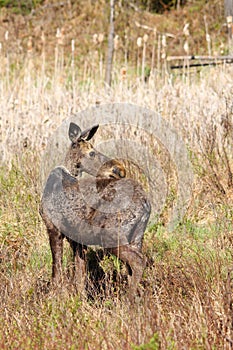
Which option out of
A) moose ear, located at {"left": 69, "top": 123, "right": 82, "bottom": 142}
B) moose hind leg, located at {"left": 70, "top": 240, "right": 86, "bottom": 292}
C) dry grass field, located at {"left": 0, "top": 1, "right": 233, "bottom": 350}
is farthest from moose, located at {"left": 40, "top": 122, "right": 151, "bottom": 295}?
dry grass field, located at {"left": 0, "top": 1, "right": 233, "bottom": 350}

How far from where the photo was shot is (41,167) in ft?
21.1

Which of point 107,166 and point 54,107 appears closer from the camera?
point 107,166

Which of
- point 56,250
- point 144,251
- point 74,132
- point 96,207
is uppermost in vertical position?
point 74,132

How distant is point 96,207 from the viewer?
3924 mm

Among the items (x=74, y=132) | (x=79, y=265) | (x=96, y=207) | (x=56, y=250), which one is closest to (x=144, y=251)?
(x=79, y=265)

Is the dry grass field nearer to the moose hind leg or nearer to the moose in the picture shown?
the moose hind leg

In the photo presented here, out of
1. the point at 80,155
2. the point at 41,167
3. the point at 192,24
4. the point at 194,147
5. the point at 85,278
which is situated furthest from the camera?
the point at 192,24

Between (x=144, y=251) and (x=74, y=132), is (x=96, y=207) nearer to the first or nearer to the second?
(x=74, y=132)

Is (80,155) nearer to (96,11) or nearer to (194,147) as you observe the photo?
(194,147)

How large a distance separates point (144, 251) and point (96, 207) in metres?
1.24

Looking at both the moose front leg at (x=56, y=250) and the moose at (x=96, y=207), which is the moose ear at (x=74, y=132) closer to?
the moose at (x=96, y=207)

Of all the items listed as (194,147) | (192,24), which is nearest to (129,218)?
(194,147)

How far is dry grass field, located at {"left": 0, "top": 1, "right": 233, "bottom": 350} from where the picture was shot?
3469 millimetres

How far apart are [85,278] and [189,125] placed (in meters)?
3.37
